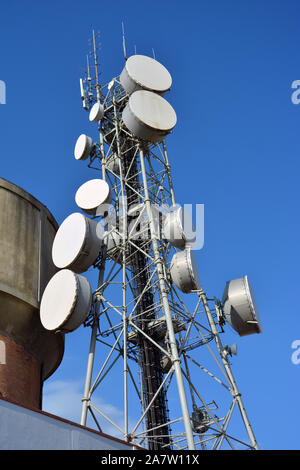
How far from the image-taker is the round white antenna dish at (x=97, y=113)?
2375 centimetres

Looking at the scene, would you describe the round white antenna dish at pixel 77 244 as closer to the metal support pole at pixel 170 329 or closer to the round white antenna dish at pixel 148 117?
the metal support pole at pixel 170 329

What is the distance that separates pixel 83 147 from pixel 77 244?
6407mm

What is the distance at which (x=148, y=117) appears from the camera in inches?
846

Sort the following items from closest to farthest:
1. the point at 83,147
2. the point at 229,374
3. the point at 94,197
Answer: the point at 229,374 < the point at 94,197 < the point at 83,147

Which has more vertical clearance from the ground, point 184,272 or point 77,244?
point 77,244

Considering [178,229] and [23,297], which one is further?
[178,229]

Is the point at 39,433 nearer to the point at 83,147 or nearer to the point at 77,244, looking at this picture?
the point at 77,244

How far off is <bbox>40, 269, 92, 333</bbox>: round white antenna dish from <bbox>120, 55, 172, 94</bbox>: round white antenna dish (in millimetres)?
10203

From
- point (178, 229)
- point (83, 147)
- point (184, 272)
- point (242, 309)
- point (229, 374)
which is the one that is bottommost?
point (229, 374)

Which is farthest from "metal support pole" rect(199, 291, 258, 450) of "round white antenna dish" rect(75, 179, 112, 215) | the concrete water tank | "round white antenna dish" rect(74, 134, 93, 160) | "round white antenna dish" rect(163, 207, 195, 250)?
"round white antenna dish" rect(74, 134, 93, 160)

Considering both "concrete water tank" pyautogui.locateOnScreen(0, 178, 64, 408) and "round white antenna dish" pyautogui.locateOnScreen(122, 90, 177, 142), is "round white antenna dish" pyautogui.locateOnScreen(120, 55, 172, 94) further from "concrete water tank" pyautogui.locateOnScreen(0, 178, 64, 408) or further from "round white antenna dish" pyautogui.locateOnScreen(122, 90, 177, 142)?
"concrete water tank" pyautogui.locateOnScreen(0, 178, 64, 408)

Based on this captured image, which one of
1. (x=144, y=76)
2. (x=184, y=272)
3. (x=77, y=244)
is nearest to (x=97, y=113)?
(x=144, y=76)
